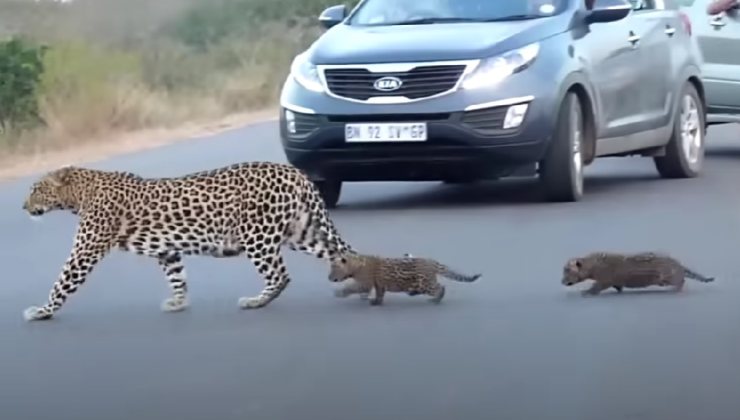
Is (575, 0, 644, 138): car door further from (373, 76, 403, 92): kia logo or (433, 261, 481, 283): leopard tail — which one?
(433, 261, 481, 283): leopard tail

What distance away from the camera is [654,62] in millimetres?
15133

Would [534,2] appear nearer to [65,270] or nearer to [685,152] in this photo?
[685,152]

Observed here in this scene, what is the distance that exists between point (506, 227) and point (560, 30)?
6.15 feet

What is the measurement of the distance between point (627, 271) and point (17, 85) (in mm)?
A: 14186

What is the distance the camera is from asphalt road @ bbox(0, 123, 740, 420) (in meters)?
7.33

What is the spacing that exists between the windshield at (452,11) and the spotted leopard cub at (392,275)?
15.0 ft

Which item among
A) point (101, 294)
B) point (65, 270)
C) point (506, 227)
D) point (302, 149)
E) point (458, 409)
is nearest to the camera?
point (458, 409)

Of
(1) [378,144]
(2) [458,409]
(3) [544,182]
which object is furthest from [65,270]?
(3) [544,182]

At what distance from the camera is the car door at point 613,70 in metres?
14.0

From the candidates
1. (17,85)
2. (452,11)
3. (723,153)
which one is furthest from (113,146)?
(452,11)

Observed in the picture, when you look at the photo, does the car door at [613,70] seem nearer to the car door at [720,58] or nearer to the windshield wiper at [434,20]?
the windshield wiper at [434,20]

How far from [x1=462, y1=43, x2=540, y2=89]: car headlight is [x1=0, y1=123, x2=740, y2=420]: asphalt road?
87 centimetres

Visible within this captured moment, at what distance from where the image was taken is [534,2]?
46.0 feet

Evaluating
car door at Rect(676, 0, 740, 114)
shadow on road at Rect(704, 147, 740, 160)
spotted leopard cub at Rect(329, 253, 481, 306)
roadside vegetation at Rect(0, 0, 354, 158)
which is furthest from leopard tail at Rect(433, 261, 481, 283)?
roadside vegetation at Rect(0, 0, 354, 158)
